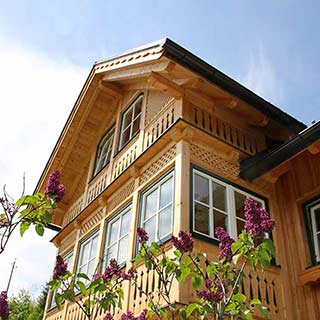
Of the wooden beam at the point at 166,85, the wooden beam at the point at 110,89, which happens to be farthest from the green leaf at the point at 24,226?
the wooden beam at the point at 110,89

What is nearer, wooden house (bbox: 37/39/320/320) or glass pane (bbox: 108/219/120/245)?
wooden house (bbox: 37/39/320/320)

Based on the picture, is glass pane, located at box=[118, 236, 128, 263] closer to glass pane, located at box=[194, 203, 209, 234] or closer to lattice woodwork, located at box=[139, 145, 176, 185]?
lattice woodwork, located at box=[139, 145, 176, 185]

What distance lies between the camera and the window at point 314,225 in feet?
24.0

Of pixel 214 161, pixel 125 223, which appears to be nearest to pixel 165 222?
pixel 214 161

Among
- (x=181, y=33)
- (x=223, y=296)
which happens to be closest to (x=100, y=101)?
(x=181, y=33)

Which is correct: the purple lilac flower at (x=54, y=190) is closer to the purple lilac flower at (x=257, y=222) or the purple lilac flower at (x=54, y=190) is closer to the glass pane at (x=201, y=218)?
the purple lilac flower at (x=257, y=222)

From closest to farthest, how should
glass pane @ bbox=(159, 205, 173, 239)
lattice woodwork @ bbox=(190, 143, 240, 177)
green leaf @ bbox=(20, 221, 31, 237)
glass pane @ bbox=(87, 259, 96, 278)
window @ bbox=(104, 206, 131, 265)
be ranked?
green leaf @ bbox=(20, 221, 31, 237)
glass pane @ bbox=(159, 205, 173, 239)
lattice woodwork @ bbox=(190, 143, 240, 177)
window @ bbox=(104, 206, 131, 265)
glass pane @ bbox=(87, 259, 96, 278)

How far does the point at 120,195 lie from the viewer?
351 inches

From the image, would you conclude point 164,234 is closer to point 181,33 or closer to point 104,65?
point 181,33

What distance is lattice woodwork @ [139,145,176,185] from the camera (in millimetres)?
7356

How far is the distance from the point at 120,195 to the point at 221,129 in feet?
8.44

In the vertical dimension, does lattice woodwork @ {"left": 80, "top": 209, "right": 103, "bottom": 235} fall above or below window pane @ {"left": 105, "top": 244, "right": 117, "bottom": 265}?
above

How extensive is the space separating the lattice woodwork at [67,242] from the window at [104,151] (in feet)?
5.89

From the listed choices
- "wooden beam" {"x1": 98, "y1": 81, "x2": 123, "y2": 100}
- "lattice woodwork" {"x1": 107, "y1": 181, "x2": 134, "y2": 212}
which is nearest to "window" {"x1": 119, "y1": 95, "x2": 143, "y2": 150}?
"wooden beam" {"x1": 98, "y1": 81, "x2": 123, "y2": 100}
